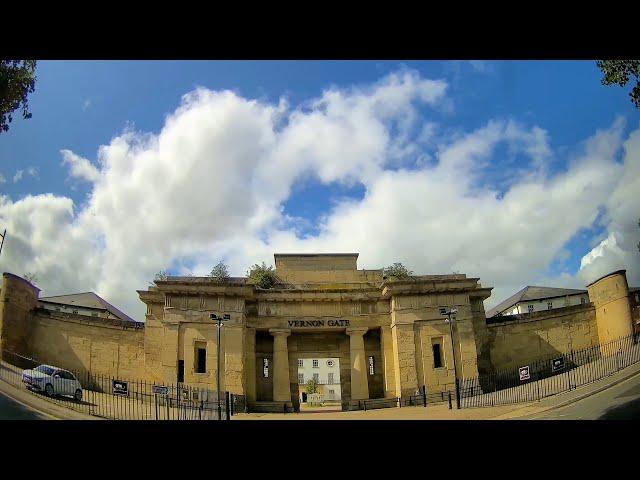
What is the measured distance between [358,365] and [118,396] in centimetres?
1260

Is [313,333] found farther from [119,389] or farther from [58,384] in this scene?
[58,384]

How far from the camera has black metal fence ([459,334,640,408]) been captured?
63.4ft

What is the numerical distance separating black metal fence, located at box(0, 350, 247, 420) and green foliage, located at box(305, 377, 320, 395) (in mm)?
41436

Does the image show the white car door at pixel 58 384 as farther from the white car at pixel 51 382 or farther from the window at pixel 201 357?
the window at pixel 201 357

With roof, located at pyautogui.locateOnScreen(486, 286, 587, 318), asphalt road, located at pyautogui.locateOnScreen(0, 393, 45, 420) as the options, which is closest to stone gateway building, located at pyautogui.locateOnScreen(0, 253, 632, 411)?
asphalt road, located at pyautogui.locateOnScreen(0, 393, 45, 420)

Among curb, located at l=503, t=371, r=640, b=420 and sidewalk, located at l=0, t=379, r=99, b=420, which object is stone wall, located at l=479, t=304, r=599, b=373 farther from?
sidewalk, located at l=0, t=379, r=99, b=420

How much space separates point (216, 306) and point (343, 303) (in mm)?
7164

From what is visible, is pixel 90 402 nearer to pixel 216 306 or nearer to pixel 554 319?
pixel 216 306

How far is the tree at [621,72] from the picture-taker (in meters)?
12.7

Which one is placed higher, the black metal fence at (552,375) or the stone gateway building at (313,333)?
the stone gateway building at (313,333)

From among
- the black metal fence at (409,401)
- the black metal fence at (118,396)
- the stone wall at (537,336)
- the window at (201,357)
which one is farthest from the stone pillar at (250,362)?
the stone wall at (537,336)

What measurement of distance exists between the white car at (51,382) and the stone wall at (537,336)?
2084 cm
